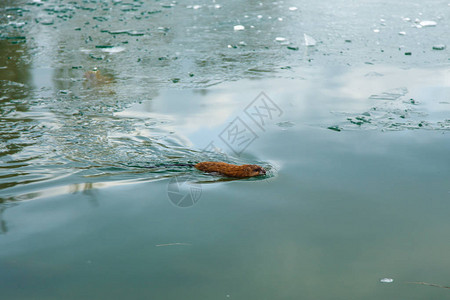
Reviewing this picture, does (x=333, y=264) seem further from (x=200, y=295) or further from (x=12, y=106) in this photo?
(x=12, y=106)

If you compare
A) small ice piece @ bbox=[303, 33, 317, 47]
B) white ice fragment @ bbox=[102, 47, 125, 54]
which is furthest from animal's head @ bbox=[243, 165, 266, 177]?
white ice fragment @ bbox=[102, 47, 125, 54]

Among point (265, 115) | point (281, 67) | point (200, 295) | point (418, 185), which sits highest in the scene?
point (281, 67)

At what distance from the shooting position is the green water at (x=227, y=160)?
2.51 metres

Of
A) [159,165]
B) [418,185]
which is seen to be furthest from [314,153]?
[159,165]

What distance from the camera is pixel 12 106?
4.70 metres

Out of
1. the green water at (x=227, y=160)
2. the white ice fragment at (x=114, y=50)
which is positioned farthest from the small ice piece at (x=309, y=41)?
the white ice fragment at (x=114, y=50)

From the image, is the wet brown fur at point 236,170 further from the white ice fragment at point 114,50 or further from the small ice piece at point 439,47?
the small ice piece at point 439,47

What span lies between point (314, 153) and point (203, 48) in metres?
3.09

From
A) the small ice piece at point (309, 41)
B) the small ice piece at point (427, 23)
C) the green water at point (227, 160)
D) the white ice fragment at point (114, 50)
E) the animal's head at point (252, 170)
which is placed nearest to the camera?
the green water at point (227, 160)

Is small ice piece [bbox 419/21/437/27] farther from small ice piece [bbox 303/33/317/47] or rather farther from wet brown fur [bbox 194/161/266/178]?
wet brown fur [bbox 194/161/266/178]

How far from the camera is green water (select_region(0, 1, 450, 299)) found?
8.23 feet

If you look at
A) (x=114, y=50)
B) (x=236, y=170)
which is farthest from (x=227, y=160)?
(x=114, y=50)

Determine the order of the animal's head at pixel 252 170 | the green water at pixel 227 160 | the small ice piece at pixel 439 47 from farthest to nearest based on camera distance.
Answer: the small ice piece at pixel 439 47 < the animal's head at pixel 252 170 < the green water at pixel 227 160

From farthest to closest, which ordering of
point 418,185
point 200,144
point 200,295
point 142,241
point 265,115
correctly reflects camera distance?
point 265,115, point 200,144, point 418,185, point 142,241, point 200,295
